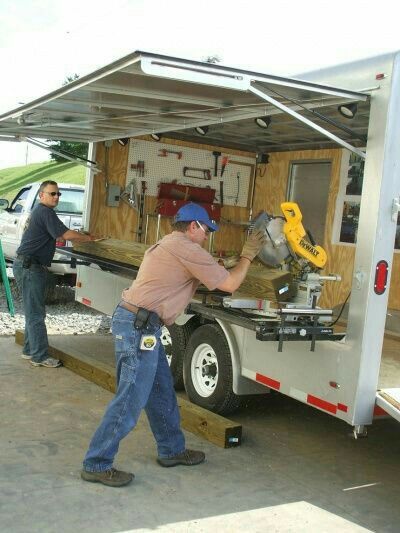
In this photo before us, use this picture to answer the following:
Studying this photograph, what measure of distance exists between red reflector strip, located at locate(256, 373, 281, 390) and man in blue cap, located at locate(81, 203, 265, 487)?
1106 mm

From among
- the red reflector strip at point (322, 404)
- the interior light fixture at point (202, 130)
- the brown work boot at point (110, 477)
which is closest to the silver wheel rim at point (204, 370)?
the red reflector strip at point (322, 404)

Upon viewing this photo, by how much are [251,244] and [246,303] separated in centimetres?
75

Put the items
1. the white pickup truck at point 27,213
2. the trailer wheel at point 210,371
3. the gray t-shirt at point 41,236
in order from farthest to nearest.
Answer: the white pickup truck at point 27,213, the gray t-shirt at point 41,236, the trailer wheel at point 210,371

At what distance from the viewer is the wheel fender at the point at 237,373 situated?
5.72 m

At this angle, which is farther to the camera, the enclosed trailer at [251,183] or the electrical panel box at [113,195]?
the electrical panel box at [113,195]

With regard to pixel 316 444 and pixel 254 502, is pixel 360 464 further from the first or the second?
pixel 254 502

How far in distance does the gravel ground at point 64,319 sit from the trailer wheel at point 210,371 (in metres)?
3.64

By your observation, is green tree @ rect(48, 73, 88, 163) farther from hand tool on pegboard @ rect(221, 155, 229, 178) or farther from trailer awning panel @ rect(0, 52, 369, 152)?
hand tool on pegboard @ rect(221, 155, 229, 178)

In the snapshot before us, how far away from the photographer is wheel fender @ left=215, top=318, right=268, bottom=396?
5723 mm

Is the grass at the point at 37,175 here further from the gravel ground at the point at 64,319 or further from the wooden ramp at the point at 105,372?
the wooden ramp at the point at 105,372

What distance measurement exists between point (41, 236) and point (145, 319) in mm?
3278

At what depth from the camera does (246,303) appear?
206 inches

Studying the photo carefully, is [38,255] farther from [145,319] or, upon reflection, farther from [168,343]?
[145,319]

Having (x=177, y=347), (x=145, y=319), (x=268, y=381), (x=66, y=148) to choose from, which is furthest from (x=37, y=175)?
(x=145, y=319)
